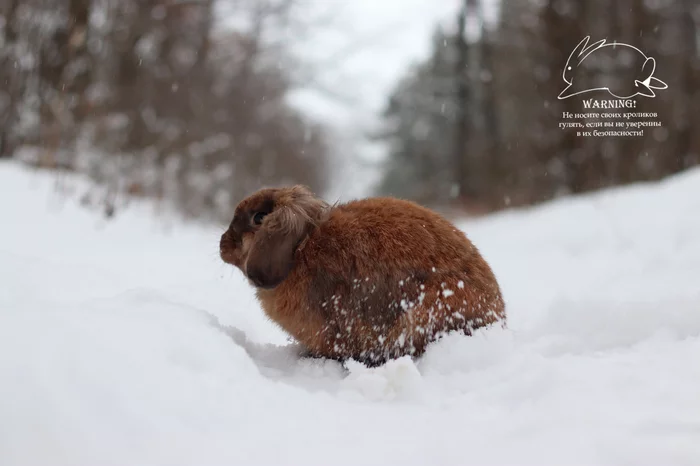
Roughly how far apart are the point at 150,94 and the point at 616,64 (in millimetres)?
10105

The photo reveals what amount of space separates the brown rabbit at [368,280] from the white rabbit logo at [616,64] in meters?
6.92

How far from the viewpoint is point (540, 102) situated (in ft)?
52.0

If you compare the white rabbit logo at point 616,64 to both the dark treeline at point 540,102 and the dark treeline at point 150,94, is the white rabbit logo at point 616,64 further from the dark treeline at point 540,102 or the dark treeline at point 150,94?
the dark treeline at point 150,94

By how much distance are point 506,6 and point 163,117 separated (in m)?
13.3

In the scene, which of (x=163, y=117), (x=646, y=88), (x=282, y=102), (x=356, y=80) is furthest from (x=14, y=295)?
(x=356, y=80)

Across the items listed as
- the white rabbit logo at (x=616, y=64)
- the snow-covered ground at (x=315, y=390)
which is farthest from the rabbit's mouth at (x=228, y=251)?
the white rabbit logo at (x=616, y=64)

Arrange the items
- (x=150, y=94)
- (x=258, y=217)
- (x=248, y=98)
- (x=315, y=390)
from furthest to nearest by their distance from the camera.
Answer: (x=248, y=98) → (x=150, y=94) → (x=258, y=217) → (x=315, y=390)

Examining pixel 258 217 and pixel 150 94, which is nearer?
pixel 258 217

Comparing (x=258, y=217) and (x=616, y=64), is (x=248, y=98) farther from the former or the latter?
(x=258, y=217)

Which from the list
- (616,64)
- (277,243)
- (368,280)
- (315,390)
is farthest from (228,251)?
(616,64)

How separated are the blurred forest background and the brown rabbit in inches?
231

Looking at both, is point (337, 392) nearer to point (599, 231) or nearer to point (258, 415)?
point (258, 415)

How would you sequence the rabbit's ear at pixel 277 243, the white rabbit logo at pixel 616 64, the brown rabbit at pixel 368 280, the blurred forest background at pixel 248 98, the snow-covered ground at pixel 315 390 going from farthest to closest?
the white rabbit logo at pixel 616 64
the blurred forest background at pixel 248 98
the rabbit's ear at pixel 277 243
the brown rabbit at pixel 368 280
the snow-covered ground at pixel 315 390

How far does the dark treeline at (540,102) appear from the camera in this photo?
38.7 feet
